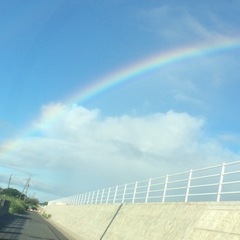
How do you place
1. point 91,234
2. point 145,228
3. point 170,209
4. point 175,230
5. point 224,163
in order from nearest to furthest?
point 224,163
point 175,230
point 170,209
point 145,228
point 91,234

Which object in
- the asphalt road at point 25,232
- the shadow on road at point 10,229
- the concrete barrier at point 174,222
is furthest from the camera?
the asphalt road at point 25,232

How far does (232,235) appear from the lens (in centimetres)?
1203

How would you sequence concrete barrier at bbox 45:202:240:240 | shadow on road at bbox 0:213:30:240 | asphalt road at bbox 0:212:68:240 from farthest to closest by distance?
asphalt road at bbox 0:212:68:240
shadow on road at bbox 0:213:30:240
concrete barrier at bbox 45:202:240:240

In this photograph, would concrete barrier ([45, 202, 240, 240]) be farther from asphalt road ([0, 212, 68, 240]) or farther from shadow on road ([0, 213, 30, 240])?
shadow on road ([0, 213, 30, 240])

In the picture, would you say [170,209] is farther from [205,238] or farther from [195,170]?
[205,238]

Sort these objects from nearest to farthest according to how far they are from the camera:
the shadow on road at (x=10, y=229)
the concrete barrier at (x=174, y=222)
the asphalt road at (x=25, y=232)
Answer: the concrete barrier at (x=174, y=222) < the shadow on road at (x=10, y=229) < the asphalt road at (x=25, y=232)

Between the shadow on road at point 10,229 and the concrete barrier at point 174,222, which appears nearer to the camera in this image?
the concrete barrier at point 174,222

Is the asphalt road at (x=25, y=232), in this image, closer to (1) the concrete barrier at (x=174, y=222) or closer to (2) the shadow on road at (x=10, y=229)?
(2) the shadow on road at (x=10, y=229)

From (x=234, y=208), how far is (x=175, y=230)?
13.5 feet

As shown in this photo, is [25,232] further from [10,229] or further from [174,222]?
[174,222]

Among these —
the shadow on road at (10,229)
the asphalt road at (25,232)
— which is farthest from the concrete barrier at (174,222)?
the shadow on road at (10,229)

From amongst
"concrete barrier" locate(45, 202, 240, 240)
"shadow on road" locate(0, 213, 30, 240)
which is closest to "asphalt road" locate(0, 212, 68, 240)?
"shadow on road" locate(0, 213, 30, 240)

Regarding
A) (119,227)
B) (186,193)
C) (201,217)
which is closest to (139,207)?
(119,227)

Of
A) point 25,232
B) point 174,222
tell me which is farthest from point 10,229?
point 174,222
